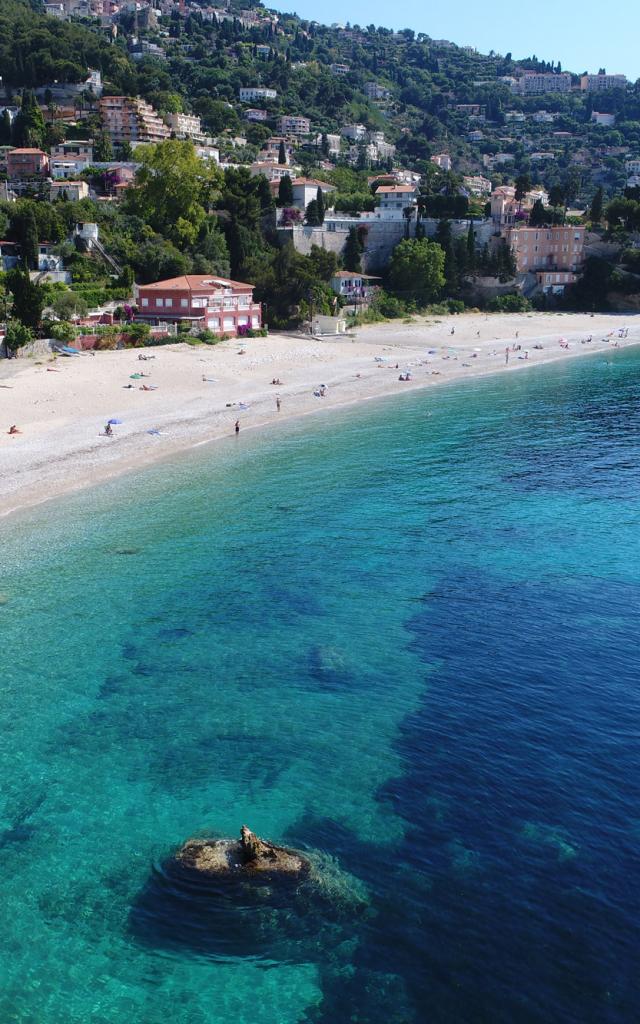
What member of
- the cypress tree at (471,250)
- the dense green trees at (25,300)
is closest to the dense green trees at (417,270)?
the cypress tree at (471,250)

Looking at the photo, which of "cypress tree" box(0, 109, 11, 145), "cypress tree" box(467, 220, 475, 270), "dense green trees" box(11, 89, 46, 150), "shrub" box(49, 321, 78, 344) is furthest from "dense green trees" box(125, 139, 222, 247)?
"cypress tree" box(0, 109, 11, 145)

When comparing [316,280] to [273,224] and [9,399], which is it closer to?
[273,224]

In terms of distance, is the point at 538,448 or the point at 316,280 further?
the point at 316,280

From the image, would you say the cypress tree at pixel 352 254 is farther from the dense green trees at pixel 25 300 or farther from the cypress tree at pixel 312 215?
the dense green trees at pixel 25 300

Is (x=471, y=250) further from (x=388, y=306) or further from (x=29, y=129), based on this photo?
(x=29, y=129)

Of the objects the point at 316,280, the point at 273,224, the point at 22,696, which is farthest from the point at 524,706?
the point at 273,224

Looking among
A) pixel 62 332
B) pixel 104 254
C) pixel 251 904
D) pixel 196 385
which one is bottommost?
pixel 251 904

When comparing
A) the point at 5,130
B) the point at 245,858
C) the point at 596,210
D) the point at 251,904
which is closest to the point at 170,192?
the point at 5,130
